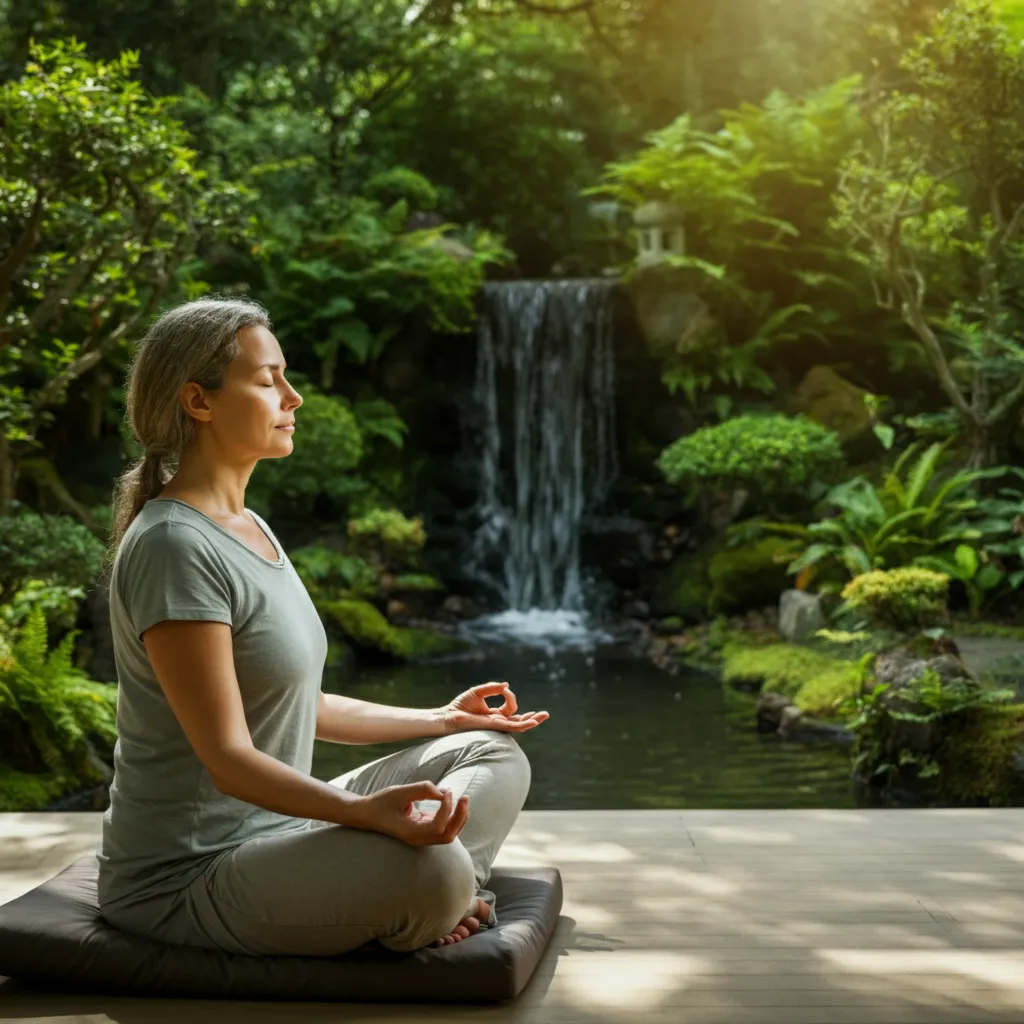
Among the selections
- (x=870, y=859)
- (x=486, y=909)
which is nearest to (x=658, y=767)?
(x=870, y=859)

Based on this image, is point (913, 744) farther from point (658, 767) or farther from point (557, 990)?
point (557, 990)

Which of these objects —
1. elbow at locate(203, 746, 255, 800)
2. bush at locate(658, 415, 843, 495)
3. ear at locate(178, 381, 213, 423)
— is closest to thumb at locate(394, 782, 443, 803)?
elbow at locate(203, 746, 255, 800)

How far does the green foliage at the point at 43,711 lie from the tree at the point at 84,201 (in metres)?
1.18

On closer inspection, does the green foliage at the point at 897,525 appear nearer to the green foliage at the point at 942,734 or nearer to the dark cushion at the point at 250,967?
the green foliage at the point at 942,734

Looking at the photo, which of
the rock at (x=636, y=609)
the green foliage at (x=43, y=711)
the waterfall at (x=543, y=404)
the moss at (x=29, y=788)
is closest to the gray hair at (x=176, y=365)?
the moss at (x=29, y=788)

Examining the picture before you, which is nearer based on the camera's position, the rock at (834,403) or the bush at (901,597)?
the bush at (901,597)

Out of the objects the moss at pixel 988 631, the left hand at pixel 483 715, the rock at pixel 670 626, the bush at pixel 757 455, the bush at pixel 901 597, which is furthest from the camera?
the rock at pixel 670 626

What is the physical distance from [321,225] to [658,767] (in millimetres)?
8206

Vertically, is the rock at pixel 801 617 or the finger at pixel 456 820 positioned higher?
the finger at pixel 456 820

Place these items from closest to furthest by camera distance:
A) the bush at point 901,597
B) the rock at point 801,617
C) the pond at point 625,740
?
the pond at point 625,740 < the bush at point 901,597 < the rock at point 801,617

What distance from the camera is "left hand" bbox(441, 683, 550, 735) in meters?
2.55

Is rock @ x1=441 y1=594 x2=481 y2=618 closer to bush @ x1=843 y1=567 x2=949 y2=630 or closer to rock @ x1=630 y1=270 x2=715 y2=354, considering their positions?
rock @ x1=630 y1=270 x2=715 y2=354

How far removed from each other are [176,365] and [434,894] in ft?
3.24

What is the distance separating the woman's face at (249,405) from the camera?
2.23 m
